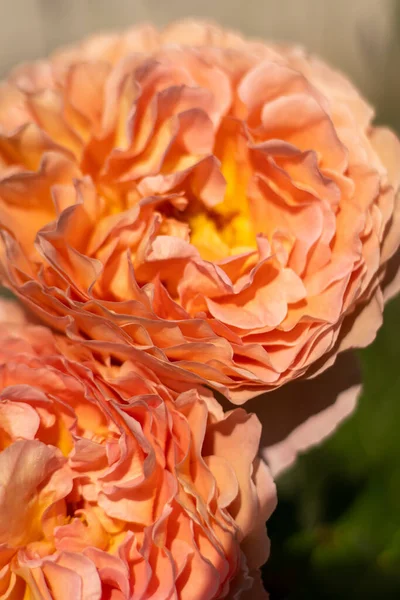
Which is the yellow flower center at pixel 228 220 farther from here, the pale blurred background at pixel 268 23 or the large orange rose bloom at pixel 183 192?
the pale blurred background at pixel 268 23

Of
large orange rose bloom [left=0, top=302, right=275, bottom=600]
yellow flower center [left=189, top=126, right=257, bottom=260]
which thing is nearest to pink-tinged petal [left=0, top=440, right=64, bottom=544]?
large orange rose bloom [left=0, top=302, right=275, bottom=600]

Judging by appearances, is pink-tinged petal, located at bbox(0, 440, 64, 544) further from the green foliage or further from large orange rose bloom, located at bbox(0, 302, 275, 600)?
the green foliage

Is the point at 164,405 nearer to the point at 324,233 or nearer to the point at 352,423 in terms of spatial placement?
the point at 324,233

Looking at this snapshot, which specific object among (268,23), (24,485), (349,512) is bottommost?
(349,512)

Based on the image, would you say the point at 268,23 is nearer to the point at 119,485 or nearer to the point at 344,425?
the point at 344,425

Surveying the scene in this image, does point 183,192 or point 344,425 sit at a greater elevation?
point 183,192

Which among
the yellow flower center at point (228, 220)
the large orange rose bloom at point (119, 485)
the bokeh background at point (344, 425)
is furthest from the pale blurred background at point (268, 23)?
the large orange rose bloom at point (119, 485)

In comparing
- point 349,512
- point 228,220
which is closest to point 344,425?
point 349,512
